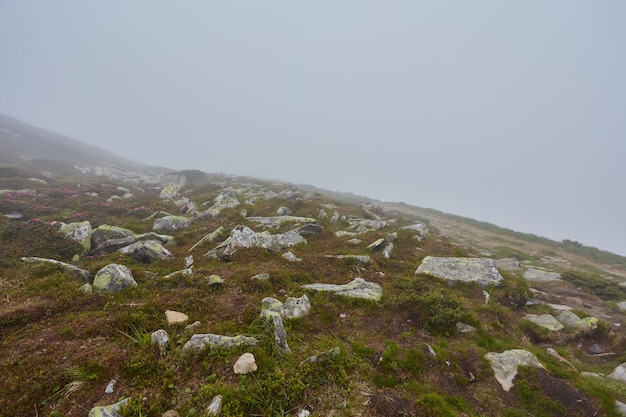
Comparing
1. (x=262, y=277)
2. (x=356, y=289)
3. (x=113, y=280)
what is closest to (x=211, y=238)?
(x=262, y=277)

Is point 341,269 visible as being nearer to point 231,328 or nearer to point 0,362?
point 231,328

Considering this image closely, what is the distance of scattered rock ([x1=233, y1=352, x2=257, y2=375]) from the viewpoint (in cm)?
644

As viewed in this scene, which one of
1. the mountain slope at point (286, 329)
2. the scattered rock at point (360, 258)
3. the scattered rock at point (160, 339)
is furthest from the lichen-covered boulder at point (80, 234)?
the scattered rock at point (360, 258)

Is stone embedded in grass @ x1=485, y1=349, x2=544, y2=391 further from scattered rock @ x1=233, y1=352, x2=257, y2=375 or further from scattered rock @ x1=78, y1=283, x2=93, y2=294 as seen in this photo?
scattered rock @ x1=78, y1=283, x2=93, y2=294

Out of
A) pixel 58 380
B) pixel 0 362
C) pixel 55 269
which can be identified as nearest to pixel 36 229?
pixel 55 269

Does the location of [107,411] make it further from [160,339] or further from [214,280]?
[214,280]

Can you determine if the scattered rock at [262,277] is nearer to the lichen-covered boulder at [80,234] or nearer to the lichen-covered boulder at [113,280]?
the lichen-covered boulder at [113,280]

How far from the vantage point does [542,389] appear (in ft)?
23.0

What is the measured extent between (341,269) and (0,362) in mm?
11705

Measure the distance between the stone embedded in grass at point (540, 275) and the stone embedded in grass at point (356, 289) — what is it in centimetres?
1258

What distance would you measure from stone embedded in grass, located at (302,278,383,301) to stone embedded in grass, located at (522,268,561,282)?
12578 mm

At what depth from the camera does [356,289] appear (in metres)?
11.6

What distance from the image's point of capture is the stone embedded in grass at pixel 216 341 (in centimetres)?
706

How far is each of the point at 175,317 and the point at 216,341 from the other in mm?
2014
